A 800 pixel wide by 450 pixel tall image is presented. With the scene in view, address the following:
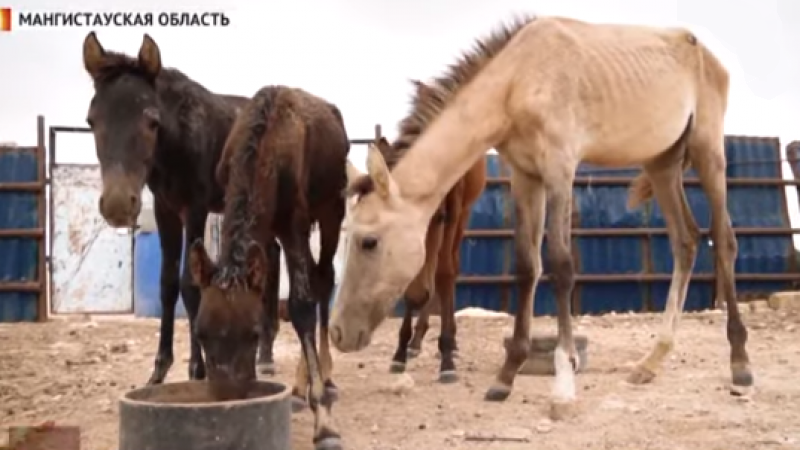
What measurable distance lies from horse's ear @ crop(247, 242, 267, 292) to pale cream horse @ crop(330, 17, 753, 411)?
101 cm

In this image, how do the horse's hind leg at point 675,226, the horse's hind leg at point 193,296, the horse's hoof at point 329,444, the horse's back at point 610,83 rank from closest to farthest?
1. the horse's hoof at point 329,444
2. the horse's hind leg at point 193,296
3. the horse's back at point 610,83
4. the horse's hind leg at point 675,226

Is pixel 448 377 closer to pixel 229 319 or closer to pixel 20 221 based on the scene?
pixel 229 319

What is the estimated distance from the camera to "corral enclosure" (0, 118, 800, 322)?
1174 cm

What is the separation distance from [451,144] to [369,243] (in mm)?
812

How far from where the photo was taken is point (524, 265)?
5348 millimetres

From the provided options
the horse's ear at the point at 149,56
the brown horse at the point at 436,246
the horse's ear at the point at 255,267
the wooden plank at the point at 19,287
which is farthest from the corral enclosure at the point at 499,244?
the horse's ear at the point at 255,267

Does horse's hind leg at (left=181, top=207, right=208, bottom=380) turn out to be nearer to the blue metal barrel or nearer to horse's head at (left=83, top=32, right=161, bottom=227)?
horse's head at (left=83, top=32, right=161, bottom=227)

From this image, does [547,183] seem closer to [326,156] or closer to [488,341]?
[326,156]

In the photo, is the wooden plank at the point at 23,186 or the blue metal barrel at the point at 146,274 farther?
the blue metal barrel at the point at 146,274

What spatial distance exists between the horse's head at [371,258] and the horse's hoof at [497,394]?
941mm

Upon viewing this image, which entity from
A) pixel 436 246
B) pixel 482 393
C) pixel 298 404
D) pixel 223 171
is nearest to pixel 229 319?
pixel 223 171

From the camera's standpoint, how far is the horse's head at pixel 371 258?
452cm

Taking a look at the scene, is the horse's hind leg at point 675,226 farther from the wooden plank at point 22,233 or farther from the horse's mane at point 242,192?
the wooden plank at point 22,233

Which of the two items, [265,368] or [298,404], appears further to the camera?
[265,368]
